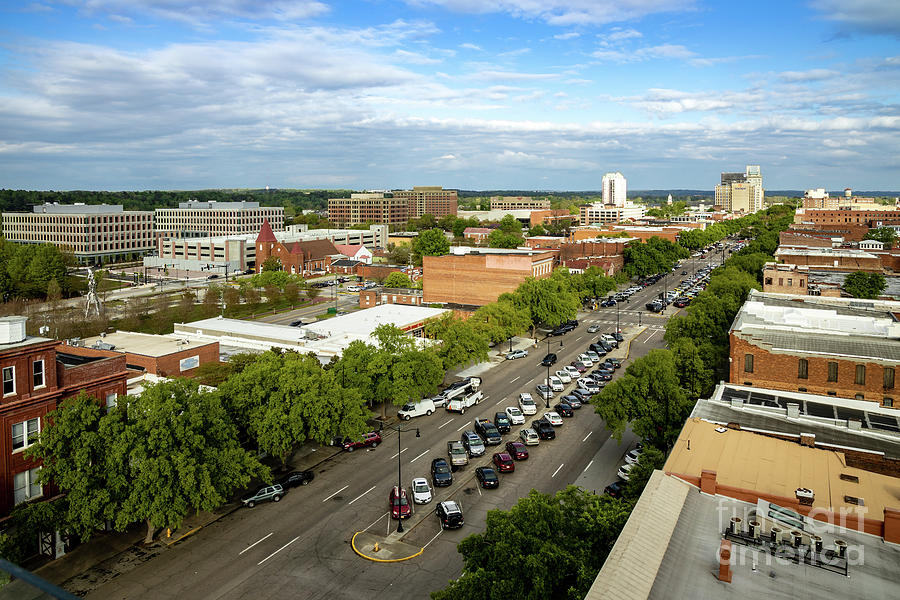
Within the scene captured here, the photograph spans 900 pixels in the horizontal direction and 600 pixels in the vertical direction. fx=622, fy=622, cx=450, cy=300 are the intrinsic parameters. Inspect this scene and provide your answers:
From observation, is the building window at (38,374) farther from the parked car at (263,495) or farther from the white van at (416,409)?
the white van at (416,409)

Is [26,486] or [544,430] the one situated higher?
[26,486]

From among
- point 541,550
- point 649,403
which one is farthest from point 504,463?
point 541,550

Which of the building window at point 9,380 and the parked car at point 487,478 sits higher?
the building window at point 9,380

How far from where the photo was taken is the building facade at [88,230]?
14762 cm

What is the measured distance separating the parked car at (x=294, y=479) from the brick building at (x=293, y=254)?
94.7 meters

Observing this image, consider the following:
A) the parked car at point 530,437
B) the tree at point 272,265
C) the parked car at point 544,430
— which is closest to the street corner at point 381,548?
the parked car at point 530,437

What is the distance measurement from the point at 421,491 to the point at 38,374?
718 inches

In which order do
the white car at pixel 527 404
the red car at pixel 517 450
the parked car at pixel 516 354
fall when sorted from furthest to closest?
the parked car at pixel 516 354, the white car at pixel 527 404, the red car at pixel 517 450

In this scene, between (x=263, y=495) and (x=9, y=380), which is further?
(x=263, y=495)

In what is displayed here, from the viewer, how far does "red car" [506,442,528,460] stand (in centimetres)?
3672

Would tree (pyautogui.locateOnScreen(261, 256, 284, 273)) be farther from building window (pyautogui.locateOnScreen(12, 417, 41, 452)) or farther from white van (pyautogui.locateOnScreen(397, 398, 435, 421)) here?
building window (pyautogui.locateOnScreen(12, 417, 41, 452))

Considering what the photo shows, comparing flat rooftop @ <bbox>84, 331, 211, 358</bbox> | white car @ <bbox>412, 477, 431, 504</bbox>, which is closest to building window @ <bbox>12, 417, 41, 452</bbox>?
flat rooftop @ <bbox>84, 331, 211, 358</bbox>

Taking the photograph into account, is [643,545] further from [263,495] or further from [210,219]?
[210,219]

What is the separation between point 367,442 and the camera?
38.6 metres
